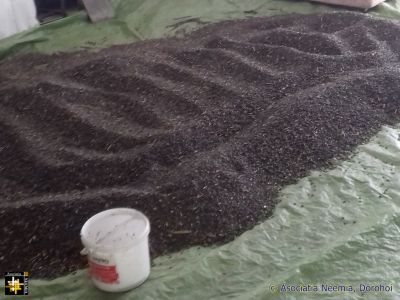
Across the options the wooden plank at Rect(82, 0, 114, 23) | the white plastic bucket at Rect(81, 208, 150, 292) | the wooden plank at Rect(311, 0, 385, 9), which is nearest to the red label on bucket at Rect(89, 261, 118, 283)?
the white plastic bucket at Rect(81, 208, 150, 292)

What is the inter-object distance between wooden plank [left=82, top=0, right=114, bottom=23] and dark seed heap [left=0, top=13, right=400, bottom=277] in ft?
2.32

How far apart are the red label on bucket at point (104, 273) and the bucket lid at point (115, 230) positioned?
73mm

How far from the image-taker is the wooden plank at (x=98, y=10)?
4.08m

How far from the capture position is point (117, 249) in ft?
4.64

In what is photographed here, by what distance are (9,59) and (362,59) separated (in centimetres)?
256

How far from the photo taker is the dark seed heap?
1.78 meters

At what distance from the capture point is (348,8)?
4.04m

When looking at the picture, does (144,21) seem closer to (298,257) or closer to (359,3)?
(359,3)

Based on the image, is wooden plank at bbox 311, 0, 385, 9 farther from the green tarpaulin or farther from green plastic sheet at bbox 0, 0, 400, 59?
the green tarpaulin

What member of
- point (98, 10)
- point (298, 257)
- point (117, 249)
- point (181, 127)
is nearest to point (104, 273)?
point (117, 249)

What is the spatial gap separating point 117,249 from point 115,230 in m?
0.09

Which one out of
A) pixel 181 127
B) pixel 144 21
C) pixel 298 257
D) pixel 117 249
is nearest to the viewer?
pixel 117 249

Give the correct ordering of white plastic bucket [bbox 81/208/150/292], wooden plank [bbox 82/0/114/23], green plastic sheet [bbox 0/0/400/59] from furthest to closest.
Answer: wooden plank [bbox 82/0/114/23] → green plastic sheet [bbox 0/0/400/59] → white plastic bucket [bbox 81/208/150/292]

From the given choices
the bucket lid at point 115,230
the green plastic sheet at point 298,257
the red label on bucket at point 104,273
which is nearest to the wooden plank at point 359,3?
the green plastic sheet at point 298,257
